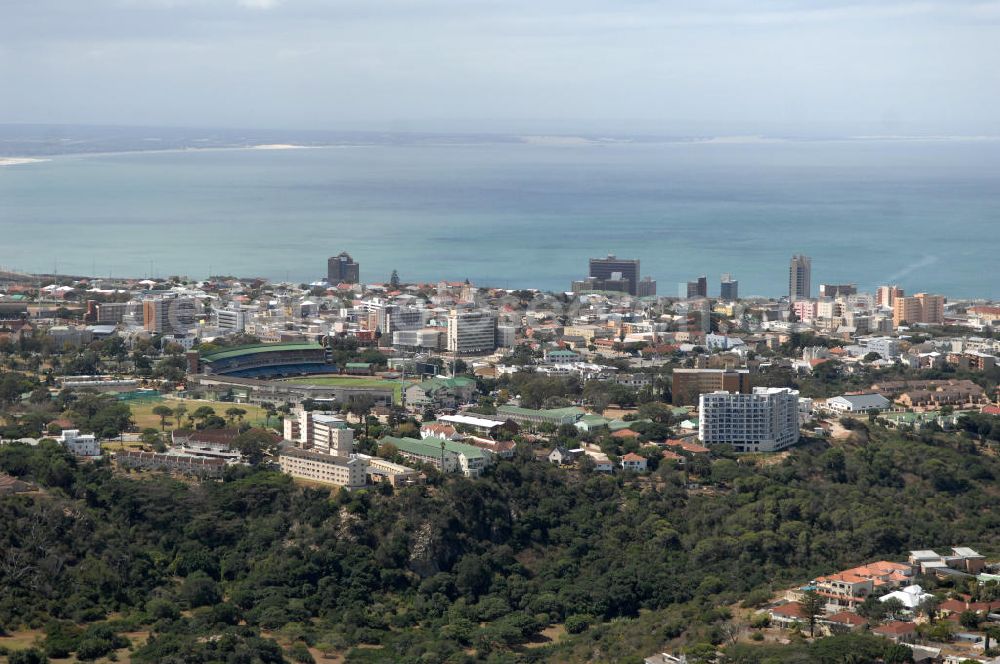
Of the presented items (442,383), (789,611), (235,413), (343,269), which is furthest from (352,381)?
(343,269)

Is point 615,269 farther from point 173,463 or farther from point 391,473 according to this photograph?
point 173,463

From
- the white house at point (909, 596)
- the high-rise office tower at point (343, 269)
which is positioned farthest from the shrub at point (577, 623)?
the high-rise office tower at point (343, 269)

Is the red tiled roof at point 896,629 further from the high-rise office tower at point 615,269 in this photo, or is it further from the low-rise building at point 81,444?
the high-rise office tower at point 615,269

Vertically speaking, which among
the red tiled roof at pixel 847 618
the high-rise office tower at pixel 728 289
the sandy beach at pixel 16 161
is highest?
the sandy beach at pixel 16 161

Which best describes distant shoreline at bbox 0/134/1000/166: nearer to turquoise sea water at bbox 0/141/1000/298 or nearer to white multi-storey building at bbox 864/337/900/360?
turquoise sea water at bbox 0/141/1000/298


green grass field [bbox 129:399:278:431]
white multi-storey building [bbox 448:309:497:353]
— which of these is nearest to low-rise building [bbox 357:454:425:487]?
green grass field [bbox 129:399:278:431]

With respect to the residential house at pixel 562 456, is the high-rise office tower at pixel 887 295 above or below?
above

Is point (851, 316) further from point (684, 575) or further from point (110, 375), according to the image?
point (684, 575)
